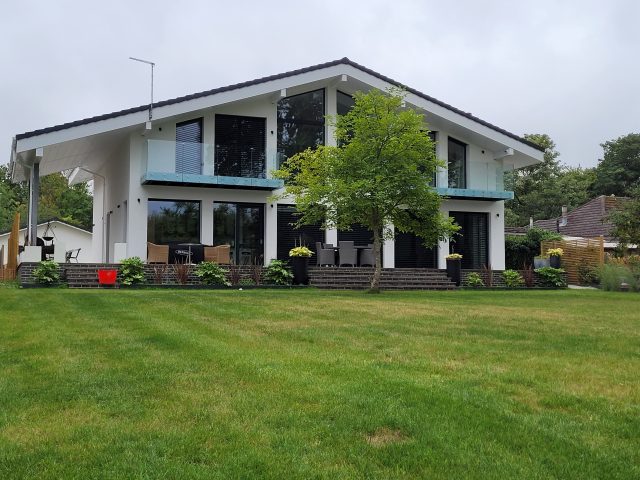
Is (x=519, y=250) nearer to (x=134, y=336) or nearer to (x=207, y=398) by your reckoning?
(x=134, y=336)

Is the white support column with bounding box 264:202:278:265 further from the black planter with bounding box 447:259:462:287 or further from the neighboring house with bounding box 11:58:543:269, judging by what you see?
the black planter with bounding box 447:259:462:287

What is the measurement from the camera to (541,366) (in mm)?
5191

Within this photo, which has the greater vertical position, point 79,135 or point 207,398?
point 79,135

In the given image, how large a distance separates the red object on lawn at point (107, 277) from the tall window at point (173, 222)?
4153 millimetres

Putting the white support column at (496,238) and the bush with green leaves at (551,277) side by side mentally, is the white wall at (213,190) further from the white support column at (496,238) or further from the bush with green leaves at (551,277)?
the bush with green leaves at (551,277)

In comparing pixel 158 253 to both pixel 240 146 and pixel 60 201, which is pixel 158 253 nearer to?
pixel 240 146

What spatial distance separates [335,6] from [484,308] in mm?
11171

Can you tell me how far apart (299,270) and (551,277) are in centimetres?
895

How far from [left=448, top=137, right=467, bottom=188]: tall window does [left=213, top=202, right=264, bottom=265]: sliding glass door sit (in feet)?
24.2

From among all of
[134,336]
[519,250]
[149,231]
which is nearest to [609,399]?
[134,336]

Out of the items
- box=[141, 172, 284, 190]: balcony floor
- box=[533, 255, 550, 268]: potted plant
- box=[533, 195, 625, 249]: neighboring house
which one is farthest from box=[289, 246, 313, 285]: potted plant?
box=[533, 195, 625, 249]: neighboring house

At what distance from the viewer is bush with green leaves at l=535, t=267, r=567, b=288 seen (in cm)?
2070

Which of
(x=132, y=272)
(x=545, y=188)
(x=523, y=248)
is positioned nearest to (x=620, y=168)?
(x=545, y=188)

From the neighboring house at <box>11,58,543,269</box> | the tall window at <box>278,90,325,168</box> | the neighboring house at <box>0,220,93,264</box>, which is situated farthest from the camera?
the neighboring house at <box>0,220,93,264</box>
